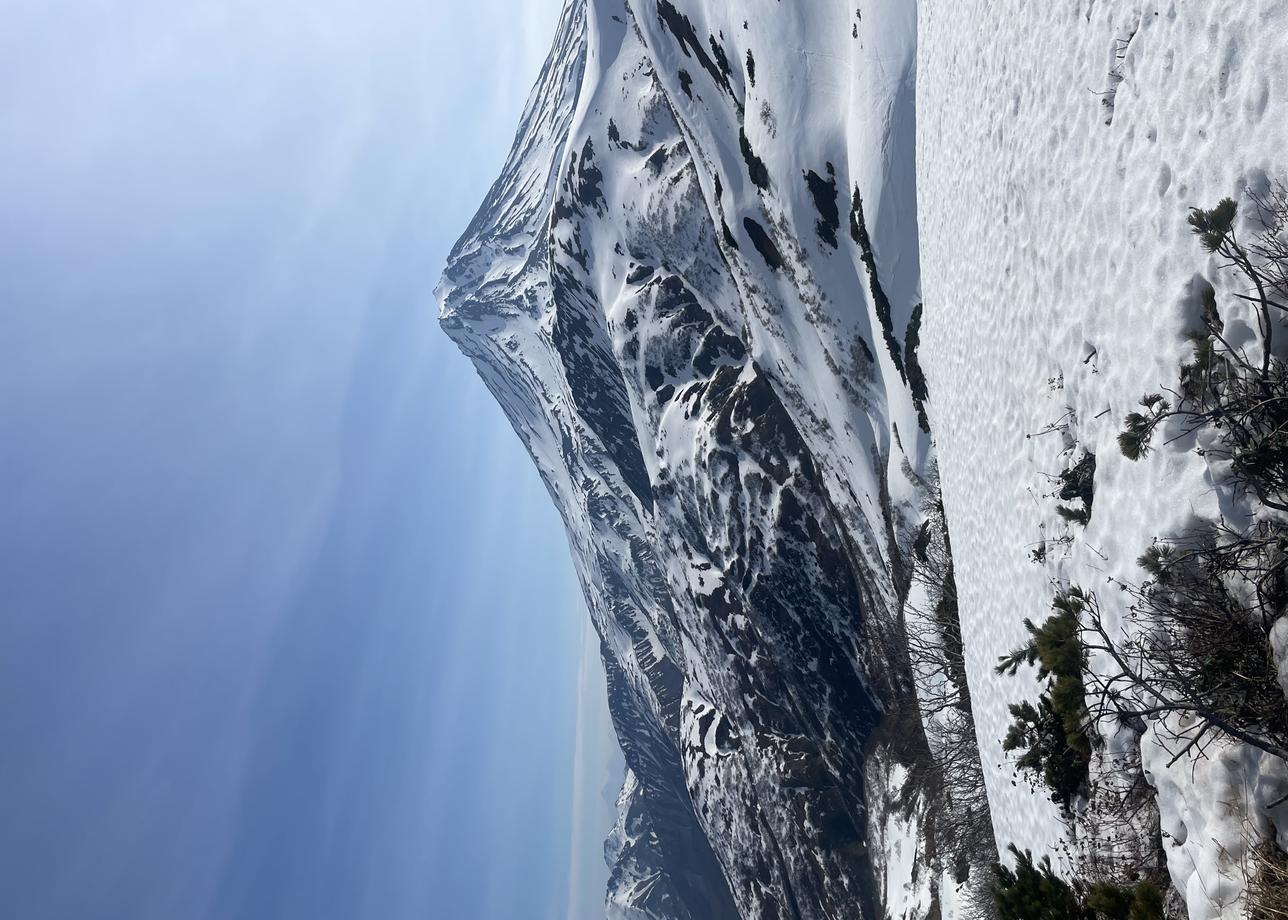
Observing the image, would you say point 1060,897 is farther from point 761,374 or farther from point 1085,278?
point 761,374

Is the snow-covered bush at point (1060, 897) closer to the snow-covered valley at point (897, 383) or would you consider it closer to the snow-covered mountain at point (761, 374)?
the snow-covered valley at point (897, 383)

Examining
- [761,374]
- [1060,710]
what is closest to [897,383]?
[761,374]

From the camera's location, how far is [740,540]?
35656 mm

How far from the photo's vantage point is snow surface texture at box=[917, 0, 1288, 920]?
6.78m

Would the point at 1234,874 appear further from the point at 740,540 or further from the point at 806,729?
the point at 806,729

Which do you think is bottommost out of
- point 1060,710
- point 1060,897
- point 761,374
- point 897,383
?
point 1060,897

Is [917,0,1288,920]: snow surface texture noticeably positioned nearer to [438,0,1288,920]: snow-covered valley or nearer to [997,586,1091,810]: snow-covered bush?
[438,0,1288,920]: snow-covered valley

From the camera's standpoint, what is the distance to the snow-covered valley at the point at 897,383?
7.66 m

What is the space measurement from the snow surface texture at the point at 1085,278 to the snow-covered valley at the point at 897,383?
0.15 feet

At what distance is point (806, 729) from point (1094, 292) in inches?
1271

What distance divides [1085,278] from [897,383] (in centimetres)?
1362

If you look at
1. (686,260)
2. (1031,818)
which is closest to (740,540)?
(686,260)

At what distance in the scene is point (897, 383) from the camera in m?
22.6

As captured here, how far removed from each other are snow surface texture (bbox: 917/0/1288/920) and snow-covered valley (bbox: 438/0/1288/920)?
5cm
